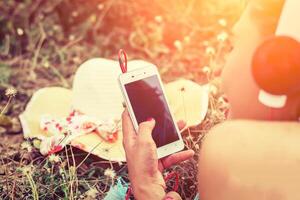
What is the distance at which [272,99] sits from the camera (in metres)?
1.48

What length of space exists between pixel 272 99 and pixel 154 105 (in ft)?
2.43

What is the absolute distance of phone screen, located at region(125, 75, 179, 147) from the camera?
2154 millimetres

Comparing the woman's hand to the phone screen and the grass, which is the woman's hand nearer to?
the phone screen

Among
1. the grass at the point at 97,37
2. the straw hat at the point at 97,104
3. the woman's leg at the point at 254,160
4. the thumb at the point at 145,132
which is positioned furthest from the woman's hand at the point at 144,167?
the grass at the point at 97,37

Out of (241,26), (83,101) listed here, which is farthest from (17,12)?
(241,26)

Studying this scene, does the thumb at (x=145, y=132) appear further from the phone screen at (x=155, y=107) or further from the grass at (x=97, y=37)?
the grass at (x=97, y=37)

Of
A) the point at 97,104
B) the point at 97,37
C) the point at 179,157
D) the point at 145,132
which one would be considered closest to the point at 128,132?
the point at 145,132

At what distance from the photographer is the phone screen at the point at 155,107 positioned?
2.15 meters

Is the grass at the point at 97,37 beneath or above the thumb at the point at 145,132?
beneath

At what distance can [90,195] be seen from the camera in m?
2.38

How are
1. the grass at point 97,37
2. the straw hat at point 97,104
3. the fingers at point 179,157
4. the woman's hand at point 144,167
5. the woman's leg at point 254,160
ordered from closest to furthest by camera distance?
the woman's leg at point 254,160
the woman's hand at point 144,167
the fingers at point 179,157
the straw hat at point 97,104
the grass at point 97,37

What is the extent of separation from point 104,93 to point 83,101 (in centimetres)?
10

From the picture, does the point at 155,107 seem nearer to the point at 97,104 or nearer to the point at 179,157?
the point at 179,157

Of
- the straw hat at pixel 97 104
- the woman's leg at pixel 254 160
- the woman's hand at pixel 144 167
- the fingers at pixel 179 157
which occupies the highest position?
the woman's leg at pixel 254 160
